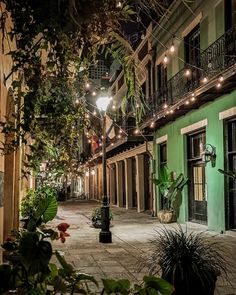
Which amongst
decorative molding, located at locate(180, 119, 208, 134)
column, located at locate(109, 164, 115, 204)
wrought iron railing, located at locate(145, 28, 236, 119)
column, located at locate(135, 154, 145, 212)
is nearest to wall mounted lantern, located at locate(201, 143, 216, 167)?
decorative molding, located at locate(180, 119, 208, 134)

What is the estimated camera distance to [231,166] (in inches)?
516

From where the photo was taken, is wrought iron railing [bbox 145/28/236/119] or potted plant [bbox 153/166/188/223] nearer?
wrought iron railing [bbox 145/28/236/119]

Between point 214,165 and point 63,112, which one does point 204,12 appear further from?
point 63,112

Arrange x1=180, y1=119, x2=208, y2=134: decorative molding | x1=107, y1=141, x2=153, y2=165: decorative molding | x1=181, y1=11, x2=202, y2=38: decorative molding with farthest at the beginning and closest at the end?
1. x1=107, y1=141, x2=153, y2=165: decorative molding
2. x1=181, y1=11, x2=202, y2=38: decorative molding
3. x1=180, y1=119, x2=208, y2=134: decorative molding

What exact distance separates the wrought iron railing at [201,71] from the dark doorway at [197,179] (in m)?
1.60

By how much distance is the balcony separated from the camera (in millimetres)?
12148

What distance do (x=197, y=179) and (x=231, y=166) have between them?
9.81 ft

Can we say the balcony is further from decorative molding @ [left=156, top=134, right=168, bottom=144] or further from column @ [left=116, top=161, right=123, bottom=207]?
column @ [left=116, top=161, right=123, bottom=207]

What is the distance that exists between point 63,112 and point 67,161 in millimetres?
3398

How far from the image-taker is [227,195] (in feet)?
43.0

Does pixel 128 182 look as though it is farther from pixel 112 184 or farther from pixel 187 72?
pixel 187 72

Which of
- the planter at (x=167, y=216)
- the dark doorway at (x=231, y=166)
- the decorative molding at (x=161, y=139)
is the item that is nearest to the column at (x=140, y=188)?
the decorative molding at (x=161, y=139)

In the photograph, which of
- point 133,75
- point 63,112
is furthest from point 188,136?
point 133,75

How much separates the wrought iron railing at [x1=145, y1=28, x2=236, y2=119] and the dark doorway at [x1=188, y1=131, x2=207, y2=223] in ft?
5.24
